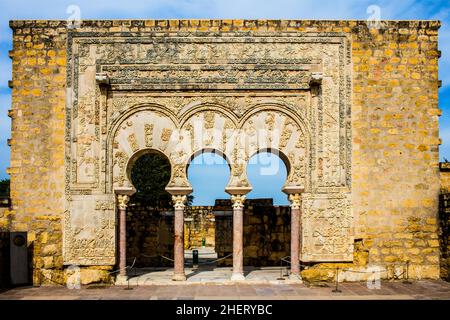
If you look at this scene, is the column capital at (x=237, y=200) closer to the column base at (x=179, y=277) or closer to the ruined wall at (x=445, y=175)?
the column base at (x=179, y=277)

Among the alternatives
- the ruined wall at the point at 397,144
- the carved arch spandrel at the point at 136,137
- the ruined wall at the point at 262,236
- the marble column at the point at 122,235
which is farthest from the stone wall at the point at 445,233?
the marble column at the point at 122,235

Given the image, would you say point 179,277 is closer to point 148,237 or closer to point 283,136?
point 148,237

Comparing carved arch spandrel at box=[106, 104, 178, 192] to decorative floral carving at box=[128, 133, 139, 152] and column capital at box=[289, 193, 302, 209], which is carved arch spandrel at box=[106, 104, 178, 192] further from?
column capital at box=[289, 193, 302, 209]

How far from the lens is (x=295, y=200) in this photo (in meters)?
12.4

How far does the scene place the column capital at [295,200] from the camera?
12.4 metres

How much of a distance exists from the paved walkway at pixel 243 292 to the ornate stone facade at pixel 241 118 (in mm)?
905

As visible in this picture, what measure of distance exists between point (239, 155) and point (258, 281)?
3062mm

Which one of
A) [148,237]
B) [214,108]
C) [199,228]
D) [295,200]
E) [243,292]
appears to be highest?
[214,108]

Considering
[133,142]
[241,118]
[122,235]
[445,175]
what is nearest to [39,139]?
[133,142]

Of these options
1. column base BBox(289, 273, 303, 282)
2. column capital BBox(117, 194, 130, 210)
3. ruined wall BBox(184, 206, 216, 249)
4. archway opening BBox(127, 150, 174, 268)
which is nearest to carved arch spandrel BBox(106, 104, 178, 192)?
column capital BBox(117, 194, 130, 210)

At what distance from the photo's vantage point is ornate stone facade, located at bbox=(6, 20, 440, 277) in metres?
12.3

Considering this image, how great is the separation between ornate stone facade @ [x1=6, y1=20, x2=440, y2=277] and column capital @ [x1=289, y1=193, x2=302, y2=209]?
0.17 metres

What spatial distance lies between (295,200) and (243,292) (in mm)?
2743
